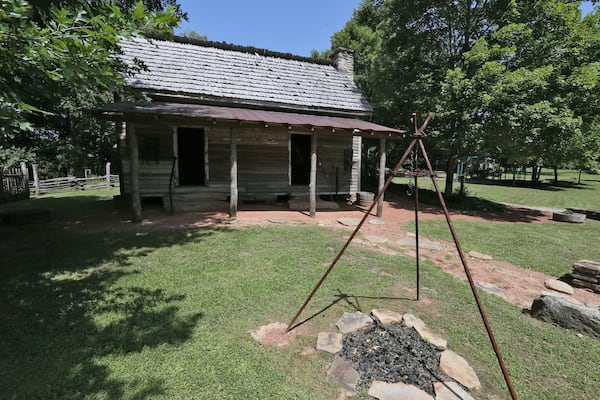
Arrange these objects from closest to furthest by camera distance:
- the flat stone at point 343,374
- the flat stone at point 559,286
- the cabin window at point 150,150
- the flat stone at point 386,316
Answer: the flat stone at point 343,374 < the flat stone at point 386,316 < the flat stone at point 559,286 < the cabin window at point 150,150

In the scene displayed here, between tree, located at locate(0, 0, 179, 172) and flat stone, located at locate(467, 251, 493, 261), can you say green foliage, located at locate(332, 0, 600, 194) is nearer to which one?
flat stone, located at locate(467, 251, 493, 261)

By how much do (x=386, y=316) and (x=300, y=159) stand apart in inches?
332

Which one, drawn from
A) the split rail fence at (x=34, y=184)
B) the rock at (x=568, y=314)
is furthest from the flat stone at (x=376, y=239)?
the split rail fence at (x=34, y=184)

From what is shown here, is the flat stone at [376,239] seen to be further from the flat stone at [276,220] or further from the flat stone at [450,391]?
the flat stone at [450,391]

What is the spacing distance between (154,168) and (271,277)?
6191mm

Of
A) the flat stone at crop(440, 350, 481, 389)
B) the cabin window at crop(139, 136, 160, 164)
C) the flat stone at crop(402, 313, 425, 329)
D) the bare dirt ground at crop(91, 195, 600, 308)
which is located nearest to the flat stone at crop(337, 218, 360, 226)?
the bare dirt ground at crop(91, 195, 600, 308)

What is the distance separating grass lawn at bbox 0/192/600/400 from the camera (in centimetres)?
242

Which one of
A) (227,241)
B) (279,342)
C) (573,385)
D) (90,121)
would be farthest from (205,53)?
(90,121)

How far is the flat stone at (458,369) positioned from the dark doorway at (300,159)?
8819 mm

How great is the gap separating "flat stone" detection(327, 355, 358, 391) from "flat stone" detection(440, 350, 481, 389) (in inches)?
33.6

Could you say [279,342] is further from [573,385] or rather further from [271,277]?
[573,385]

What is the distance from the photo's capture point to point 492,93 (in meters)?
9.18

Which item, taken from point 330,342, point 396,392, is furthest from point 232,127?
point 396,392

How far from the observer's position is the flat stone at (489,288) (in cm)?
444
